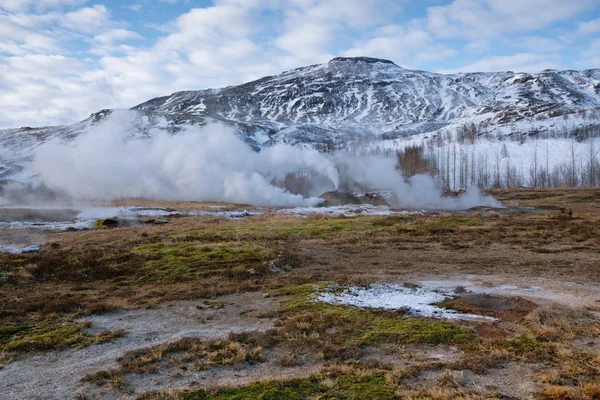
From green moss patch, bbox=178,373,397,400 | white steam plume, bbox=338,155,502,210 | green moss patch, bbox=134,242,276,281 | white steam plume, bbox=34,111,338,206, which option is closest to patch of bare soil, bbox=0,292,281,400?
green moss patch, bbox=178,373,397,400

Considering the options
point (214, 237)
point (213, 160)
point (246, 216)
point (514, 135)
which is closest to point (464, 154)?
point (514, 135)

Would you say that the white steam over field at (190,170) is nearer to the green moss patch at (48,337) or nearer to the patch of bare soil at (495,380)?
the green moss patch at (48,337)

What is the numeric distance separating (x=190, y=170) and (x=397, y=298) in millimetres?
85304

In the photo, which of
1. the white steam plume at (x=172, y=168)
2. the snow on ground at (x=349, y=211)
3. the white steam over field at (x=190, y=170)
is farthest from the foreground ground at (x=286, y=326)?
the white steam plume at (x=172, y=168)

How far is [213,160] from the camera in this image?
10019 cm

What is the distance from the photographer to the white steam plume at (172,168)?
306 feet

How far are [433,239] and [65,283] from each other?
26238 millimetres

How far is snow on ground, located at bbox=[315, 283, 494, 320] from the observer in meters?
14.4

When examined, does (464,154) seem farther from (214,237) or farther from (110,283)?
(110,283)

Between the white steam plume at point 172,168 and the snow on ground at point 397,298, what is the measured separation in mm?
68303

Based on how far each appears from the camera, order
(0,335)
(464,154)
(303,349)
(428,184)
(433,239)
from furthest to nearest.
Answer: (464,154)
(428,184)
(433,239)
(0,335)
(303,349)

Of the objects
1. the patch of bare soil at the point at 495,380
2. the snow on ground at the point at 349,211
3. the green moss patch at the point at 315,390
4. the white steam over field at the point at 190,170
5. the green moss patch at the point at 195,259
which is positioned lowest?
the snow on ground at the point at 349,211

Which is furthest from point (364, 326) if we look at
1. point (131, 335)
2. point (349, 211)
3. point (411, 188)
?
point (411, 188)

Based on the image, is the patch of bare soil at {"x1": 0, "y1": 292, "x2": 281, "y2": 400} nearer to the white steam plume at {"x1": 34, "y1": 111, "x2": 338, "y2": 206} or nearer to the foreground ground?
the foreground ground
